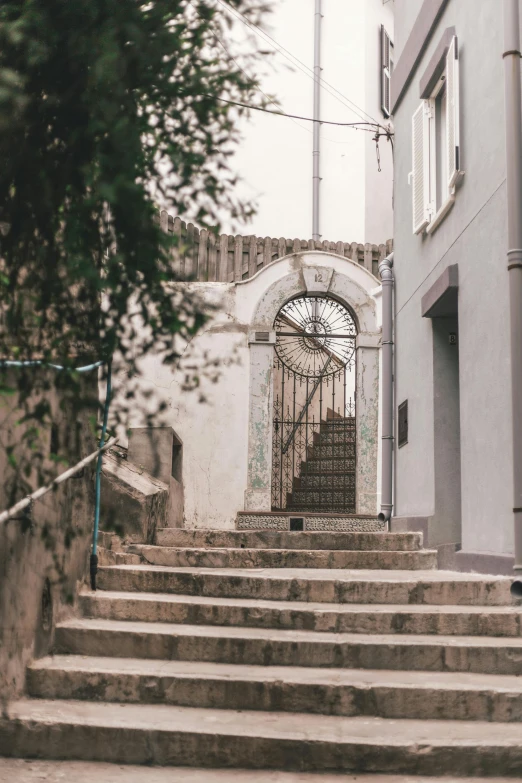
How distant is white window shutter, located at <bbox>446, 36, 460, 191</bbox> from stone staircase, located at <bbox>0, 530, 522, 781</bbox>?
3.20 m

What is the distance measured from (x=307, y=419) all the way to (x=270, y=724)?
7.31m

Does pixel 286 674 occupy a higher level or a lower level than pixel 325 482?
lower

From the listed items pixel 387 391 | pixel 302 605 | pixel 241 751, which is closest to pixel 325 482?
pixel 387 391

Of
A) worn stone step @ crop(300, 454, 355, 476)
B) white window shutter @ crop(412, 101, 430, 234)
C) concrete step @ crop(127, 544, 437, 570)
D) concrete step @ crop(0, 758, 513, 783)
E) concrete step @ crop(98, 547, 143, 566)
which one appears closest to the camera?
concrete step @ crop(0, 758, 513, 783)

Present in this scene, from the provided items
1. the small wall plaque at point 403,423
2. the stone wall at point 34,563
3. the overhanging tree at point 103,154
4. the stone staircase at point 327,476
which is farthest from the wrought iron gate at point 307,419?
the overhanging tree at point 103,154

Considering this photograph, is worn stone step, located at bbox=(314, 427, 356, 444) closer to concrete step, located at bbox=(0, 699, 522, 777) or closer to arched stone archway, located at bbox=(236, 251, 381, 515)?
arched stone archway, located at bbox=(236, 251, 381, 515)

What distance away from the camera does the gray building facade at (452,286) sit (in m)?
6.49

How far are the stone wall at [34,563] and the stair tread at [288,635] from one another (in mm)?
284

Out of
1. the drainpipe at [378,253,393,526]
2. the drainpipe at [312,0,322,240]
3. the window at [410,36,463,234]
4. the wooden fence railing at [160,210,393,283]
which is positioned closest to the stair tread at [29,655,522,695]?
the window at [410,36,463,234]

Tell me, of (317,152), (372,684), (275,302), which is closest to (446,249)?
(275,302)

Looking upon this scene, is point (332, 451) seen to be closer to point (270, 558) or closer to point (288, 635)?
point (270, 558)

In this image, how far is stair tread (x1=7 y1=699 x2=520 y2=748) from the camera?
4.32 meters

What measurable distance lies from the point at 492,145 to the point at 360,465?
193 inches

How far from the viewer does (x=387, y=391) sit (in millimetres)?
9703
